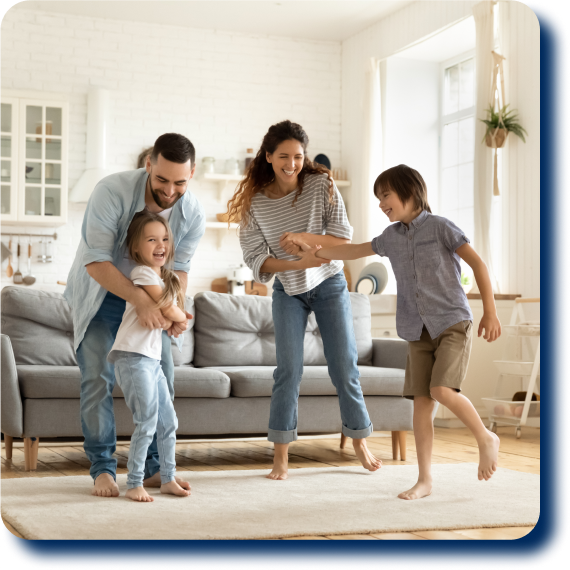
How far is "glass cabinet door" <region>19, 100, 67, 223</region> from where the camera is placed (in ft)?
18.9

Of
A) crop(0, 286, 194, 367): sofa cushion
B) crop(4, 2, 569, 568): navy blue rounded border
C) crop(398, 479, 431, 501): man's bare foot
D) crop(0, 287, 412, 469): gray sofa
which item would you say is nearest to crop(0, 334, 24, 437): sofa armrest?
crop(0, 287, 412, 469): gray sofa

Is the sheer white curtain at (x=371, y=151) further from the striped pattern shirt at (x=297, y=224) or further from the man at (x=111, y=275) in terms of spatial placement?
the man at (x=111, y=275)

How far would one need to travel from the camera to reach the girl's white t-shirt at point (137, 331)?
7.18 feet

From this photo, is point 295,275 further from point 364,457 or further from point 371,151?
point 371,151

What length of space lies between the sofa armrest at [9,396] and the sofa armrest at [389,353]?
1.66 m

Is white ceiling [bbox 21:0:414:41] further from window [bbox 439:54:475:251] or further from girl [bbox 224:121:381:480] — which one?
girl [bbox 224:121:381:480]

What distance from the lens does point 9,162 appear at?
5723 mm

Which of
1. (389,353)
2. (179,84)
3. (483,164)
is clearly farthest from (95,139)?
(483,164)

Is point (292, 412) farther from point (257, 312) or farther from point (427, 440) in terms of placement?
point (257, 312)

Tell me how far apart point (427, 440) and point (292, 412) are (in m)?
0.52

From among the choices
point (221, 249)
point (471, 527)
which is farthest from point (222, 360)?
point (221, 249)

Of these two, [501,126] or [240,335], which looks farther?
[240,335]

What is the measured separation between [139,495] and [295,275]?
0.87m

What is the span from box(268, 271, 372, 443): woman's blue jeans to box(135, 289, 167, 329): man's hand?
55 centimetres
